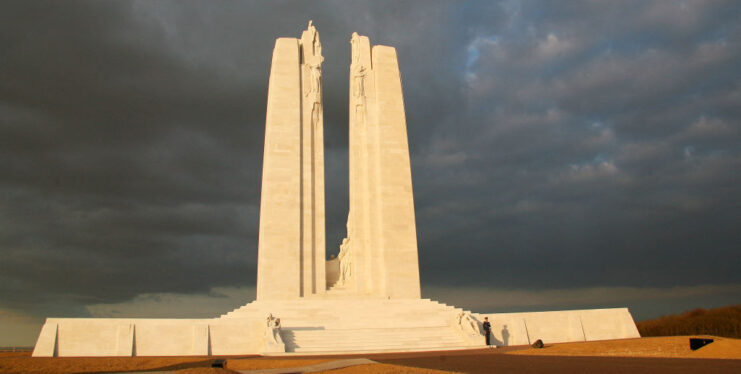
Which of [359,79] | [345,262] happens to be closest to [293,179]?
[345,262]

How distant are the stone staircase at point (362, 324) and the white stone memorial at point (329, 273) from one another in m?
0.04

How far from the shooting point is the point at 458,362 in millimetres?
11398

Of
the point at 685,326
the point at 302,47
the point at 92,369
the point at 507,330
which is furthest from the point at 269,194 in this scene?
the point at 685,326

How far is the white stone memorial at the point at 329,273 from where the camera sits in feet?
55.4

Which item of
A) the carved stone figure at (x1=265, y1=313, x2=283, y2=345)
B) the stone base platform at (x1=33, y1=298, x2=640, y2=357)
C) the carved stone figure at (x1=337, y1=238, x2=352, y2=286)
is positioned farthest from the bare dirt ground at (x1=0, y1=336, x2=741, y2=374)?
the carved stone figure at (x1=337, y1=238, x2=352, y2=286)

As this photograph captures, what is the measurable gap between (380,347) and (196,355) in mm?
5335

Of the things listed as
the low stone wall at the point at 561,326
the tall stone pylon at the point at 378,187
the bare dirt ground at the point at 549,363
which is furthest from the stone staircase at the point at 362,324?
the bare dirt ground at the point at 549,363

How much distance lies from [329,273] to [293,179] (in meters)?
4.68

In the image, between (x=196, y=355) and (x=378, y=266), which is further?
(x=378, y=266)

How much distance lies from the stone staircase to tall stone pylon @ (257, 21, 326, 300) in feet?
9.52

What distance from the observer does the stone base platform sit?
16.6 m

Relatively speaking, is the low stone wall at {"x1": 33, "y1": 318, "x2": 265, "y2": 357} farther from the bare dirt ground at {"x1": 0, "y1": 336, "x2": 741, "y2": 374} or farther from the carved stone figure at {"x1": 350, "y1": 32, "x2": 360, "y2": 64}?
the carved stone figure at {"x1": 350, "y1": 32, "x2": 360, "y2": 64}

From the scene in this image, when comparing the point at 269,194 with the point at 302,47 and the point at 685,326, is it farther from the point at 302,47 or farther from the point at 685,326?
the point at 685,326

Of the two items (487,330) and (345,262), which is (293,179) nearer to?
(345,262)
